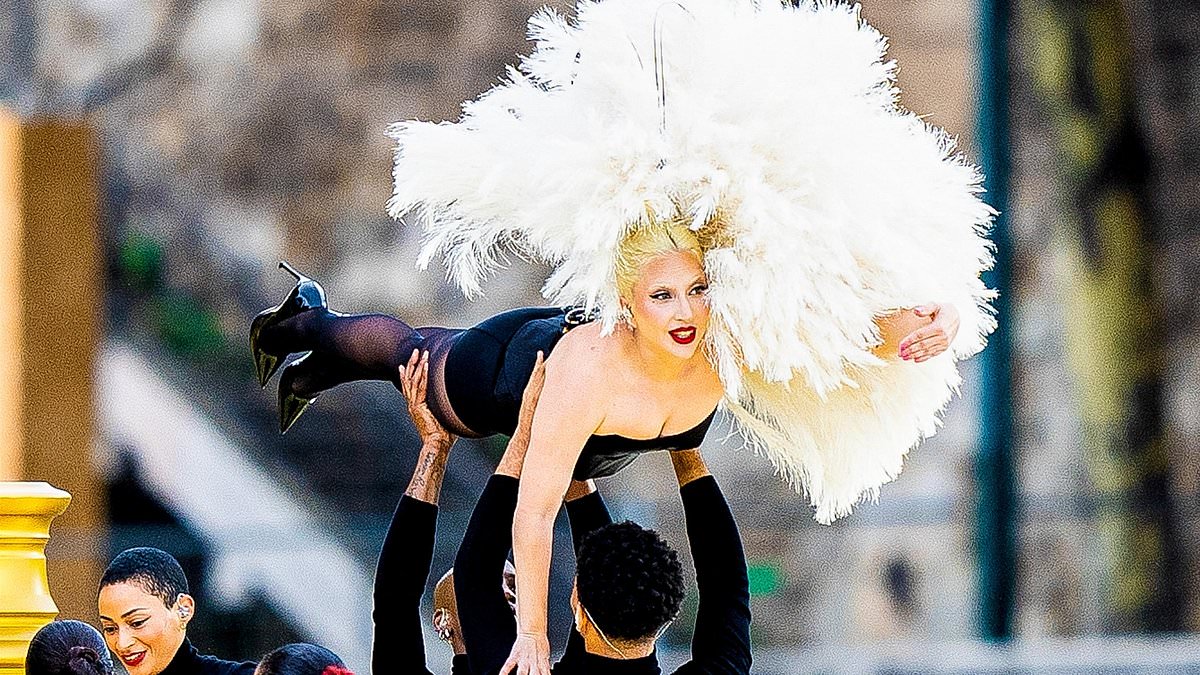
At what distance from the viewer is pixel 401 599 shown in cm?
285

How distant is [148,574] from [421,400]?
497 millimetres

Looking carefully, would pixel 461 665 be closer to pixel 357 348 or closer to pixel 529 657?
pixel 529 657

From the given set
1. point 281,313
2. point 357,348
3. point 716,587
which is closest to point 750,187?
point 716,587

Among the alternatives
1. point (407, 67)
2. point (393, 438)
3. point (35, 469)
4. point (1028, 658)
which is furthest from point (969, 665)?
point (407, 67)

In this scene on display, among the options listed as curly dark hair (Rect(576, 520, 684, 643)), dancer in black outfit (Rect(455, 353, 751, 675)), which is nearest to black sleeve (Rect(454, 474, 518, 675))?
dancer in black outfit (Rect(455, 353, 751, 675))

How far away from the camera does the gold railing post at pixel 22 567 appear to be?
311cm

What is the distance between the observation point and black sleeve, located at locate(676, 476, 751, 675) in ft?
9.29

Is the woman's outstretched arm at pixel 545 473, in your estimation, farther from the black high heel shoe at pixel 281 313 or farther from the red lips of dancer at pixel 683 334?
the black high heel shoe at pixel 281 313

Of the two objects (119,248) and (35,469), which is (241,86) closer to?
(119,248)

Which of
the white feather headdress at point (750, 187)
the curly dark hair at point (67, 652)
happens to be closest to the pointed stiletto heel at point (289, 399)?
the white feather headdress at point (750, 187)

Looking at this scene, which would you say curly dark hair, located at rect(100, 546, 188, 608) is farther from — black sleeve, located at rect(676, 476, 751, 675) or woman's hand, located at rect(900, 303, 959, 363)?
woman's hand, located at rect(900, 303, 959, 363)

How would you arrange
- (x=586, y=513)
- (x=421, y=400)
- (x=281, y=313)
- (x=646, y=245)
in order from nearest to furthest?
(x=646, y=245)
(x=421, y=400)
(x=586, y=513)
(x=281, y=313)

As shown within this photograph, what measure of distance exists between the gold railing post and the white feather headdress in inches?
31.2

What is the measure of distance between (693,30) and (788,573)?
22.7ft
